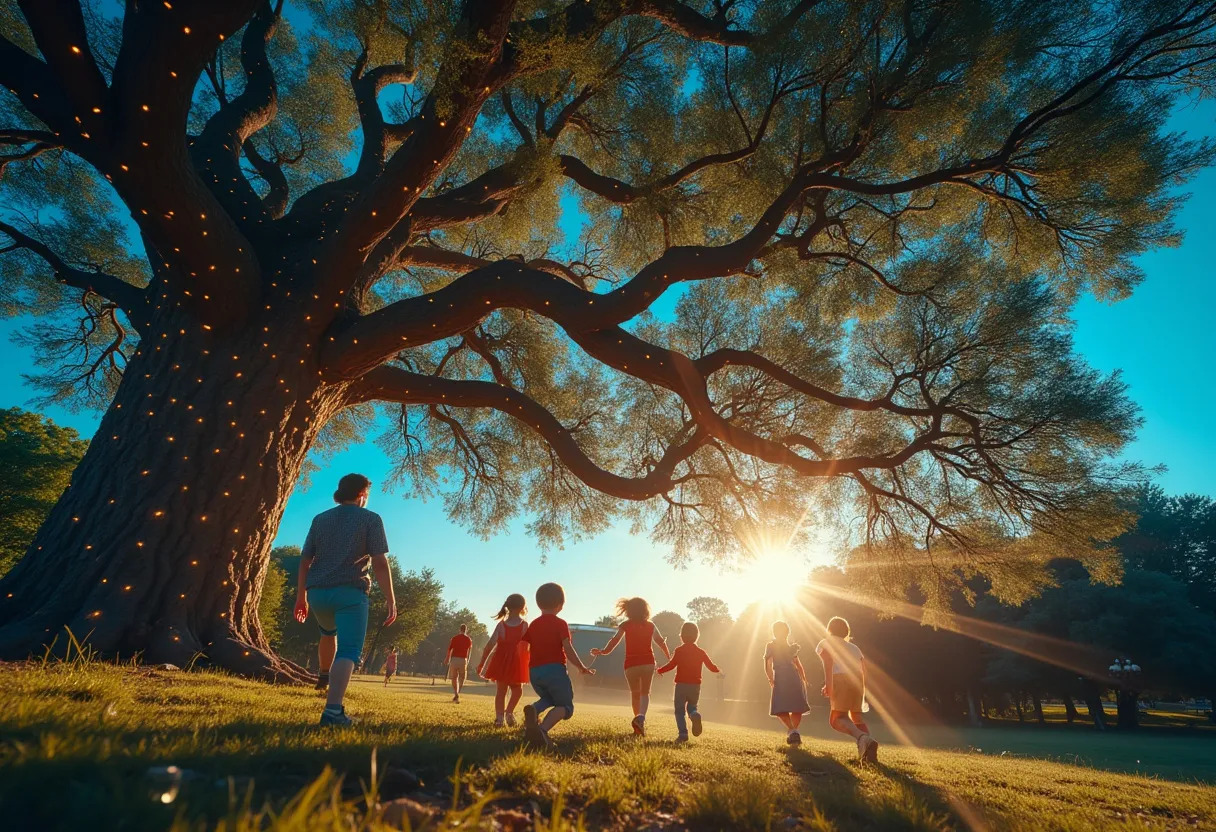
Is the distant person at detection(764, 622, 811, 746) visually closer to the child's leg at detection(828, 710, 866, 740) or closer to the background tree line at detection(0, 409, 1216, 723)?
the child's leg at detection(828, 710, 866, 740)

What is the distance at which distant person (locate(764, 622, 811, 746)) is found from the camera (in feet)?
27.5

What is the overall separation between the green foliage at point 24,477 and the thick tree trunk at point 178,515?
2895 cm

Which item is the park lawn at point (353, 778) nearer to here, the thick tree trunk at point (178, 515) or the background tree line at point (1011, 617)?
the thick tree trunk at point (178, 515)

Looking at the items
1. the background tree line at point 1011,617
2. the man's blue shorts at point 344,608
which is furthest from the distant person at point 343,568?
the background tree line at point 1011,617

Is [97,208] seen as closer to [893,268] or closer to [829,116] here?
[829,116]

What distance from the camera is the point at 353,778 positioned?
2705 mm

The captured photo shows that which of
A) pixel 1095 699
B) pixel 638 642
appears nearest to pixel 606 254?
pixel 638 642

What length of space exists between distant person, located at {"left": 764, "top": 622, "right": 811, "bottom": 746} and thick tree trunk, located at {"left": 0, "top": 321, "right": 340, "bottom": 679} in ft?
21.6

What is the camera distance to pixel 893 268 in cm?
1048

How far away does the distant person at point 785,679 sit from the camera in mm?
8367

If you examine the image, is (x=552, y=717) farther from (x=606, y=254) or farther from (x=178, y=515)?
(x=606, y=254)

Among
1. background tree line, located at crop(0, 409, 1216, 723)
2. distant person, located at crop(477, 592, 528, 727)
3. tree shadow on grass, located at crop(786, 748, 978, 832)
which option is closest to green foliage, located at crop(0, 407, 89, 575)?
background tree line, located at crop(0, 409, 1216, 723)

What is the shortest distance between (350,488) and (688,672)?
203 inches

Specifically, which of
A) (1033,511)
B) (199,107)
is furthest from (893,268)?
(199,107)
